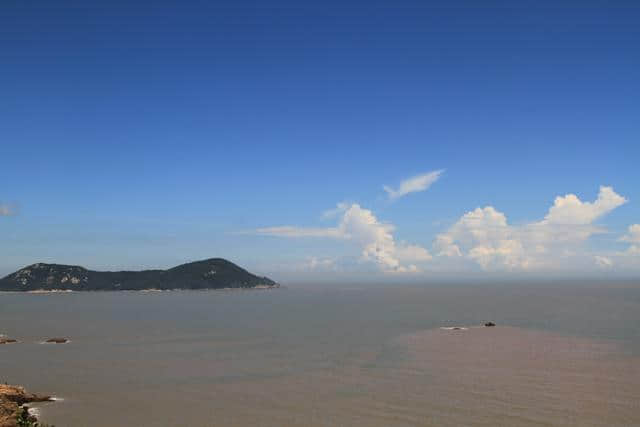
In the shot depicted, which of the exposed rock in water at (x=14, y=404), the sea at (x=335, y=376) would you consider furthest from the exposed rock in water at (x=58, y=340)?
the exposed rock in water at (x=14, y=404)

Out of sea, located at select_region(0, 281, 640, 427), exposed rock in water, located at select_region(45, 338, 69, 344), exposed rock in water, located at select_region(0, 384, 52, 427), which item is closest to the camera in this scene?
exposed rock in water, located at select_region(0, 384, 52, 427)

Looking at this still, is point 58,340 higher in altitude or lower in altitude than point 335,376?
higher

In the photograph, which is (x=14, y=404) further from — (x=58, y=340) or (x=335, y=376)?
(x=58, y=340)

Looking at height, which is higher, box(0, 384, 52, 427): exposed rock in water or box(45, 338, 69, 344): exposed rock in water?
box(45, 338, 69, 344): exposed rock in water

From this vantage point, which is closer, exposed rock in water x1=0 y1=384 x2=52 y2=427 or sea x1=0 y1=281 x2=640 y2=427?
exposed rock in water x1=0 y1=384 x2=52 y2=427

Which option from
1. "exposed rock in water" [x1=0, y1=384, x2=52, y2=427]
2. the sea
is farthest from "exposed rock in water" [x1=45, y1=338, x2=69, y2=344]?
"exposed rock in water" [x1=0, y1=384, x2=52, y2=427]

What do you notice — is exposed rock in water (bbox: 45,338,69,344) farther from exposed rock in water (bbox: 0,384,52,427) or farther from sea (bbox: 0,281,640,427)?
exposed rock in water (bbox: 0,384,52,427)

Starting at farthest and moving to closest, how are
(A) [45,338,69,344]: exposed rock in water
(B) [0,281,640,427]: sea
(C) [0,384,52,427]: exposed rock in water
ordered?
(A) [45,338,69,344]: exposed rock in water → (B) [0,281,640,427]: sea → (C) [0,384,52,427]: exposed rock in water

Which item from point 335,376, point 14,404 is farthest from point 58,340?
point 335,376

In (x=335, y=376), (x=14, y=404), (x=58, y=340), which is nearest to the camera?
(x=14, y=404)
